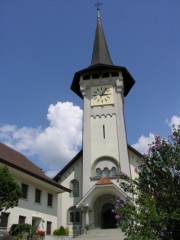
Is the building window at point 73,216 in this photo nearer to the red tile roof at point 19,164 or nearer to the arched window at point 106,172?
the arched window at point 106,172

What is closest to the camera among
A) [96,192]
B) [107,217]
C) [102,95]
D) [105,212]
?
[96,192]

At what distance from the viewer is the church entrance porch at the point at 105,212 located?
30.6 meters

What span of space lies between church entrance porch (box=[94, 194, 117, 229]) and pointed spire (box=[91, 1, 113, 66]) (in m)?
Result: 17.0

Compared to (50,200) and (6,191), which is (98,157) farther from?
(6,191)

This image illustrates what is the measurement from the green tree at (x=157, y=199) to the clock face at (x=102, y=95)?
22826 millimetres

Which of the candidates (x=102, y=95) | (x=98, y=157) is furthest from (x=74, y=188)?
(x=102, y=95)

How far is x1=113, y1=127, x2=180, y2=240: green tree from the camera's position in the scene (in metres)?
10.1

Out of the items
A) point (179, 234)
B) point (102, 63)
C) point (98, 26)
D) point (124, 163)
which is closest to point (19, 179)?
point (124, 163)

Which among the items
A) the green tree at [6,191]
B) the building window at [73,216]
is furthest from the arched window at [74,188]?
the green tree at [6,191]

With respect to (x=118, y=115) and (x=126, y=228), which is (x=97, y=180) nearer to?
(x=118, y=115)

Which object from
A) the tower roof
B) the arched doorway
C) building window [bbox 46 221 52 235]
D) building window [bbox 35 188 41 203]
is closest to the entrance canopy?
the arched doorway

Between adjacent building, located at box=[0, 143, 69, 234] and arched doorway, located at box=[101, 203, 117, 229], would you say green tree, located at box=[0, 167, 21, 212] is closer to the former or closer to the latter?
adjacent building, located at box=[0, 143, 69, 234]

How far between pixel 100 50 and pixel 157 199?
104 ft

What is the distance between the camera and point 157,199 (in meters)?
11.1
